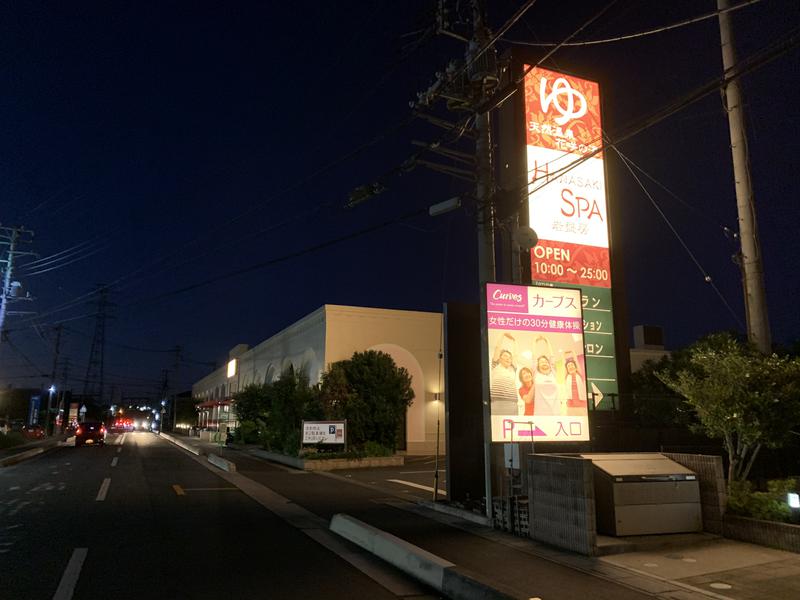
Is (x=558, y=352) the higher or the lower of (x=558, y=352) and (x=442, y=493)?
the higher

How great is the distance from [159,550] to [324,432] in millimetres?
16093

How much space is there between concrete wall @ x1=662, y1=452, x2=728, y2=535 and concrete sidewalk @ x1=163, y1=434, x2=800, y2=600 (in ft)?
0.95

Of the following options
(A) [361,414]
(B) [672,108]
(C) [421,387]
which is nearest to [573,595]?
(B) [672,108]

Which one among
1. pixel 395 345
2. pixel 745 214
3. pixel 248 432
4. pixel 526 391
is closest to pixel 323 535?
pixel 526 391

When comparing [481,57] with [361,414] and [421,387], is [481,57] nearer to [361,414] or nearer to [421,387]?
[361,414]

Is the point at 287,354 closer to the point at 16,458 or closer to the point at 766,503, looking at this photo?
the point at 16,458

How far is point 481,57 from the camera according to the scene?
1277cm

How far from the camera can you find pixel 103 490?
15.6 metres

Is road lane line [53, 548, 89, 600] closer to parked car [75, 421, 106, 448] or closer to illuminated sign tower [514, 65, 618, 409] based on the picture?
illuminated sign tower [514, 65, 618, 409]

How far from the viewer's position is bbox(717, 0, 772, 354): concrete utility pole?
507 inches

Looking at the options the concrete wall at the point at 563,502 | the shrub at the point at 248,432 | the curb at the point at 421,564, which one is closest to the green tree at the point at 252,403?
the shrub at the point at 248,432

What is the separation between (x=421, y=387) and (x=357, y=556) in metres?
24.0

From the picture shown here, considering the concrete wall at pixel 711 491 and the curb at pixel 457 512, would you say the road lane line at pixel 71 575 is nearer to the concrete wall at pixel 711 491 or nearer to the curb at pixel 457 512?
the curb at pixel 457 512

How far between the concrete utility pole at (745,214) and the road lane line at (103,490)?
15087mm
